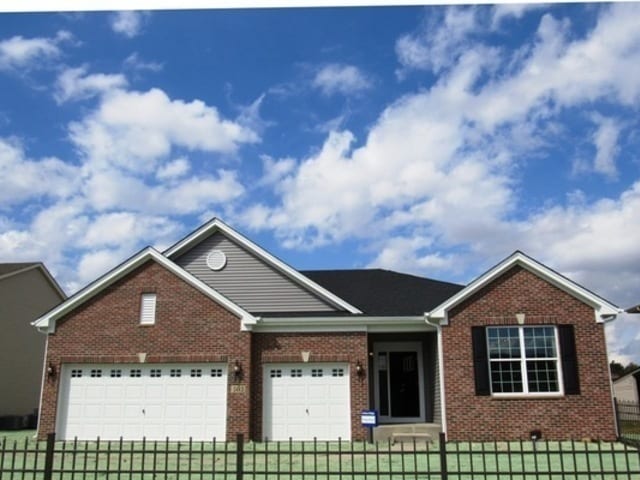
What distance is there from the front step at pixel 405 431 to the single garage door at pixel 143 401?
4287 millimetres

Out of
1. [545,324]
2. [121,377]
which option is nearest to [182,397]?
[121,377]

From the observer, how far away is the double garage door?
57.0ft

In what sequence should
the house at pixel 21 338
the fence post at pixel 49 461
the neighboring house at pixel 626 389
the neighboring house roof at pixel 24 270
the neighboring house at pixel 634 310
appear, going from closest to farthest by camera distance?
the fence post at pixel 49 461 → the neighboring house at pixel 634 310 → the house at pixel 21 338 → the neighboring house roof at pixel 24 270 → the neighboring house at pixel 626 389

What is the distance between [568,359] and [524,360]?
1.13 meters

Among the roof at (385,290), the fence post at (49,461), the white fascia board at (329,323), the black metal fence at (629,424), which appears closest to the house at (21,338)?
the white fascia board at (329,323)

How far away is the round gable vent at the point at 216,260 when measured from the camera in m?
20.5

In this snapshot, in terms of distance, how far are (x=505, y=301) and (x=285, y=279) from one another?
685 centimetres

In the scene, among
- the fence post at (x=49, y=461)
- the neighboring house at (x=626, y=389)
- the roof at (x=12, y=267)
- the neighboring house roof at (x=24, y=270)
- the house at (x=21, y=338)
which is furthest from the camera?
the neighboring house at (x=626, y=389)

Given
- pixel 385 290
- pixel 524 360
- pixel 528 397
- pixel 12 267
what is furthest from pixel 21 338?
pixel 528 397

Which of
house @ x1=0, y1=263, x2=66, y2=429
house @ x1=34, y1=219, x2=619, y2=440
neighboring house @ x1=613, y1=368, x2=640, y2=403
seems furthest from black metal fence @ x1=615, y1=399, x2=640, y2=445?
house @ x1=0, y1=263, x2=66, y2=429

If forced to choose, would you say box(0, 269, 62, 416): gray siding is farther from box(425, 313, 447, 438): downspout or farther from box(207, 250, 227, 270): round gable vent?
box(425, 313, 447, 438): downspout

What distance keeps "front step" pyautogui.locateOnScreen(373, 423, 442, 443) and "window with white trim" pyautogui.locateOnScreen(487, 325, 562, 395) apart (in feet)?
6.42

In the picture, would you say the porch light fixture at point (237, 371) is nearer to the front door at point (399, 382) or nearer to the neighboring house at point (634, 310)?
the front door at point (399, 382)

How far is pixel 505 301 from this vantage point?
1731cm
